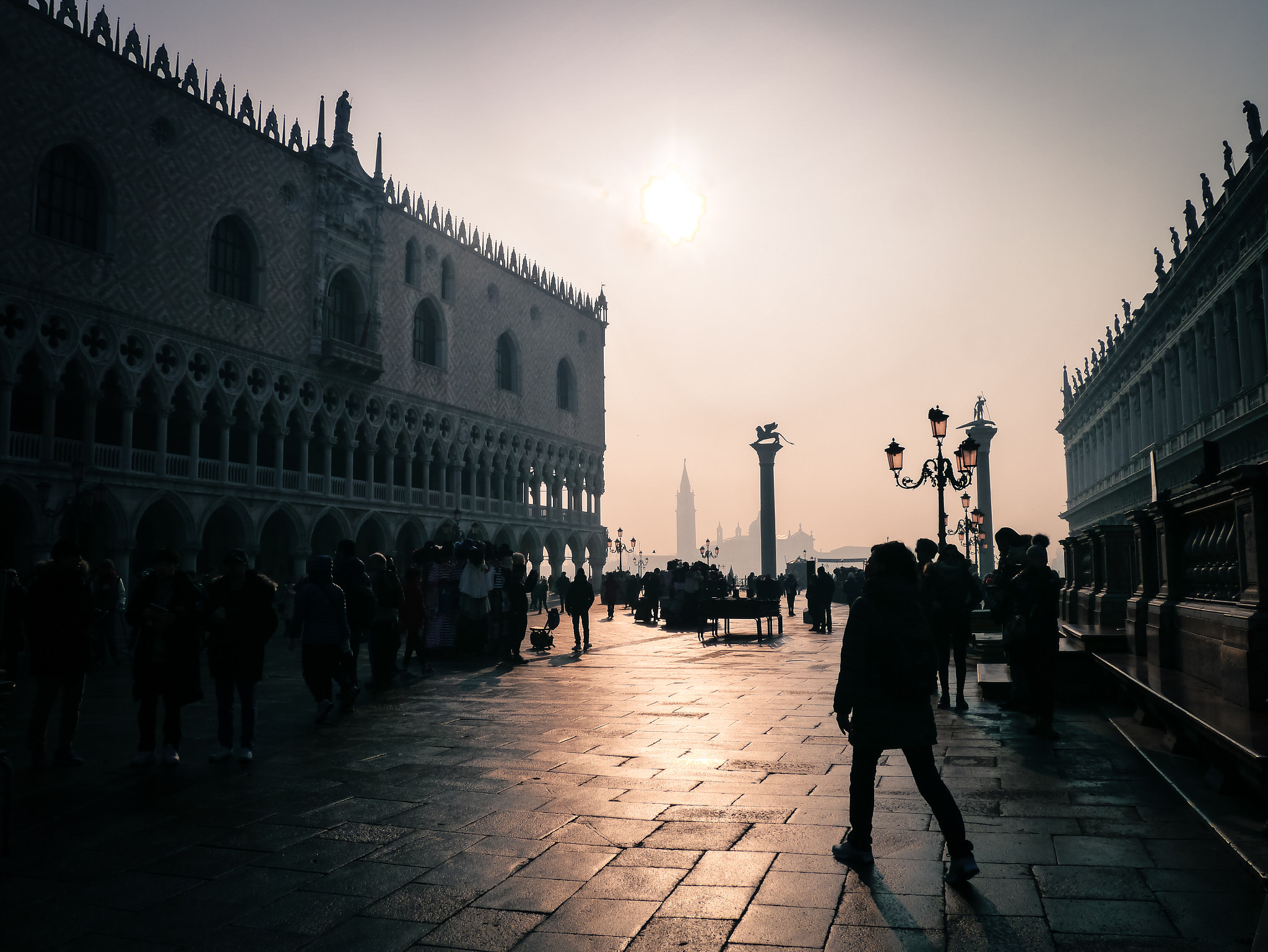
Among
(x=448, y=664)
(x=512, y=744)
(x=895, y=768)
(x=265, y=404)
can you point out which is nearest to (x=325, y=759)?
(x=512, y=744)

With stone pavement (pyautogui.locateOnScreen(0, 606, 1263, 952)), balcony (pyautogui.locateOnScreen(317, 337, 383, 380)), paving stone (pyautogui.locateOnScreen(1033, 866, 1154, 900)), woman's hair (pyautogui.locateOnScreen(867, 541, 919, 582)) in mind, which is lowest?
stone pavement (pyautogui.locateOnScreen(0, 606, 1263, 952))

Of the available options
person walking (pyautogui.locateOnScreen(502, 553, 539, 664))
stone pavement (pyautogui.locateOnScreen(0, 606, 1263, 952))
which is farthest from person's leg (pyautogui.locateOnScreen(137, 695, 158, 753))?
person walking (pyautogui.locateOnScreen(502, 553, 539, 664))

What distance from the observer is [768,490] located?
5288 centimetres

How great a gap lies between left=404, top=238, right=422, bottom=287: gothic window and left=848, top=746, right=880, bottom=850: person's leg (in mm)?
37482

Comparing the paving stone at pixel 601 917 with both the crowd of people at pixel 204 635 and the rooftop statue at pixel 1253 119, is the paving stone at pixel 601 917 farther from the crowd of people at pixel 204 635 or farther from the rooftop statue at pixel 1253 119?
the rooftop statue at pixel 1253 119

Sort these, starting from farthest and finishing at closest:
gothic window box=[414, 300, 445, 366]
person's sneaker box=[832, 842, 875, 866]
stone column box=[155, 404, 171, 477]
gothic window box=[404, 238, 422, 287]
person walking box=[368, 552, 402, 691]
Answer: gothic window box=[414, 300, 445, 366] → gothic window box=[404, 238, 422, 287] → stone column box=[155, 404, 171, 477] → person walking box=[368, 552, 402, 691] → person's sneaker box=[832, 842, 875, 866]

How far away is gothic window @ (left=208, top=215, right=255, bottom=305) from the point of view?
30219mm

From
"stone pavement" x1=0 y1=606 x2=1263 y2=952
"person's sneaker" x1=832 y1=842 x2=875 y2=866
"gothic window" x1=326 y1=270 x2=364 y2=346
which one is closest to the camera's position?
"stone pavement" x1=0 y1=606 x2=1263 y2=952

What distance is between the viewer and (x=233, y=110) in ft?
101

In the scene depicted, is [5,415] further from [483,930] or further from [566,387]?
[566,387]

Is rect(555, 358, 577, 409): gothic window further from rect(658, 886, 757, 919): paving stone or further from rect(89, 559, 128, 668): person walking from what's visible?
rect(658, 886, 757, 919): paving stone

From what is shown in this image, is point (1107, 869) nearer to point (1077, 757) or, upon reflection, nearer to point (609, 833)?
point (609, 833)

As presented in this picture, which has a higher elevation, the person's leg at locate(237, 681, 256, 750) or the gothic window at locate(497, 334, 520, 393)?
the gothic window at locate(497, 334, 520, 393)

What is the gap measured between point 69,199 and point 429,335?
16.7 m
